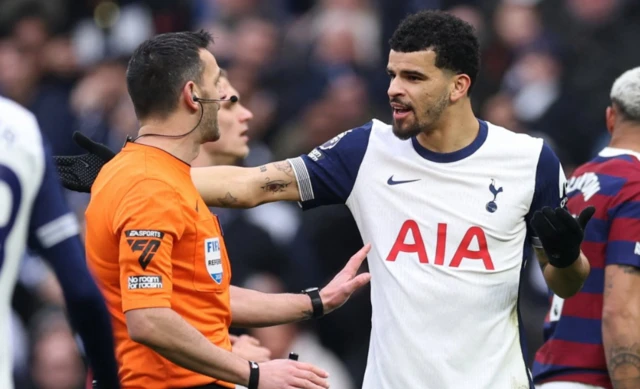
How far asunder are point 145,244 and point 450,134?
1706 millimetres

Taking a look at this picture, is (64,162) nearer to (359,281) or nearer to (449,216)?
(359,281)

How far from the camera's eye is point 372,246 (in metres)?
5.95

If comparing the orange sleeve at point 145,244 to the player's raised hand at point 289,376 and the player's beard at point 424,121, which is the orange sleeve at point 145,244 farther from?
the player's beard at point 424,121

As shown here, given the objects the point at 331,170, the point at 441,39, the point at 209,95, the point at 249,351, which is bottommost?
the point at 249,351

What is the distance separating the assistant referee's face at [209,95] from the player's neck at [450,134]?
105 centimetres

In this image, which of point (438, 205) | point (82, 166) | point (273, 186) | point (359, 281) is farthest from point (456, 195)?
point (82, 166)

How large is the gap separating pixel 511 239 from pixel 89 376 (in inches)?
77.1

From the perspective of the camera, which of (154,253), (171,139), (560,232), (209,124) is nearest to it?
(154,253)

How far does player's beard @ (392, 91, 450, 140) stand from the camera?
591 centimetres

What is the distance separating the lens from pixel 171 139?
5.36m

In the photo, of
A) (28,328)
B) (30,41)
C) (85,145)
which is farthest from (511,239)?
(30,41)

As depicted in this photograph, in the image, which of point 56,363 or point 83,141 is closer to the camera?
point 83,141

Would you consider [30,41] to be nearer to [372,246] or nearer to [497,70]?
[497,70]

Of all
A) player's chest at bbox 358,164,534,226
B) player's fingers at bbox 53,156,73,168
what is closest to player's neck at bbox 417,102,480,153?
player's chest at bbox 358,164,534,226
